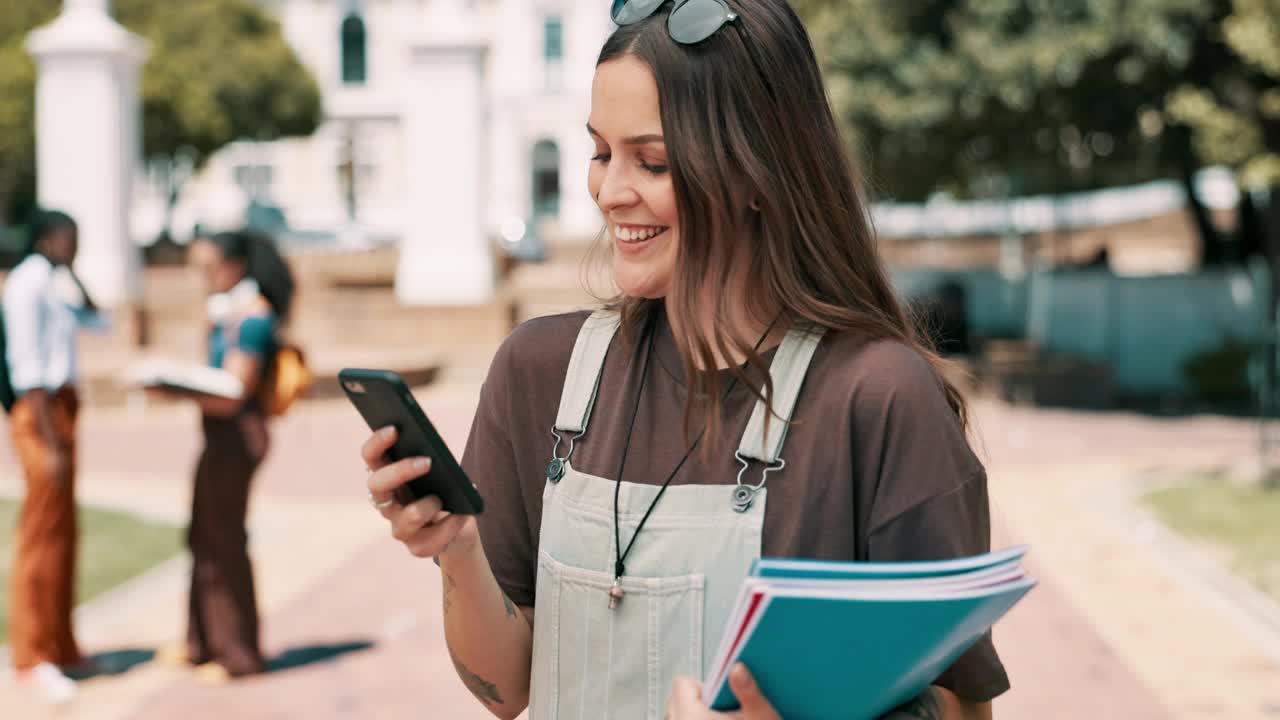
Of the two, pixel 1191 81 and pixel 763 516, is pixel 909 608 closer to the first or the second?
pixel 763 516

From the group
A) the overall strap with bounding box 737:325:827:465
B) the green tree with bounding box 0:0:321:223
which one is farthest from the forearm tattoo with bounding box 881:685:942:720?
the green tree with bounding box 0:0:321:223

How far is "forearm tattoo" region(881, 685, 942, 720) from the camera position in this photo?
5.81 feet

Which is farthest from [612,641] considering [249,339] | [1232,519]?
[1232,519]

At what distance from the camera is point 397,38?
57875 mm

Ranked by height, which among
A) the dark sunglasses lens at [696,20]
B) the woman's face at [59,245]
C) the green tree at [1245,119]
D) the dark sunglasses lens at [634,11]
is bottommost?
the woman's face at [59,245]

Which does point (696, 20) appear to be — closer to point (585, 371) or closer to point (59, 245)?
point (585, 371)

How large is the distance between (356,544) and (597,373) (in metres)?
8.18

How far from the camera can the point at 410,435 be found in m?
1.75

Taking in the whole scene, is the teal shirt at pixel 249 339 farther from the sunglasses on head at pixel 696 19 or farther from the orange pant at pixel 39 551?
the sunglasses on head at pixel 696 19

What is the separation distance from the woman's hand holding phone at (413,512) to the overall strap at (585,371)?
0.16 metres

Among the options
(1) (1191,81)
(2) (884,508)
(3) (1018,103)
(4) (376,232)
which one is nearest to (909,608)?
(2) (884,508)

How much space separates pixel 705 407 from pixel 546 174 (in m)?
55.2

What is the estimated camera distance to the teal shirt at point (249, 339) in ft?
21.1

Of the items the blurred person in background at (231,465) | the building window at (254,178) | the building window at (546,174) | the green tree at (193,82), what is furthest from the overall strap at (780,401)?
the building window at (254,178)
